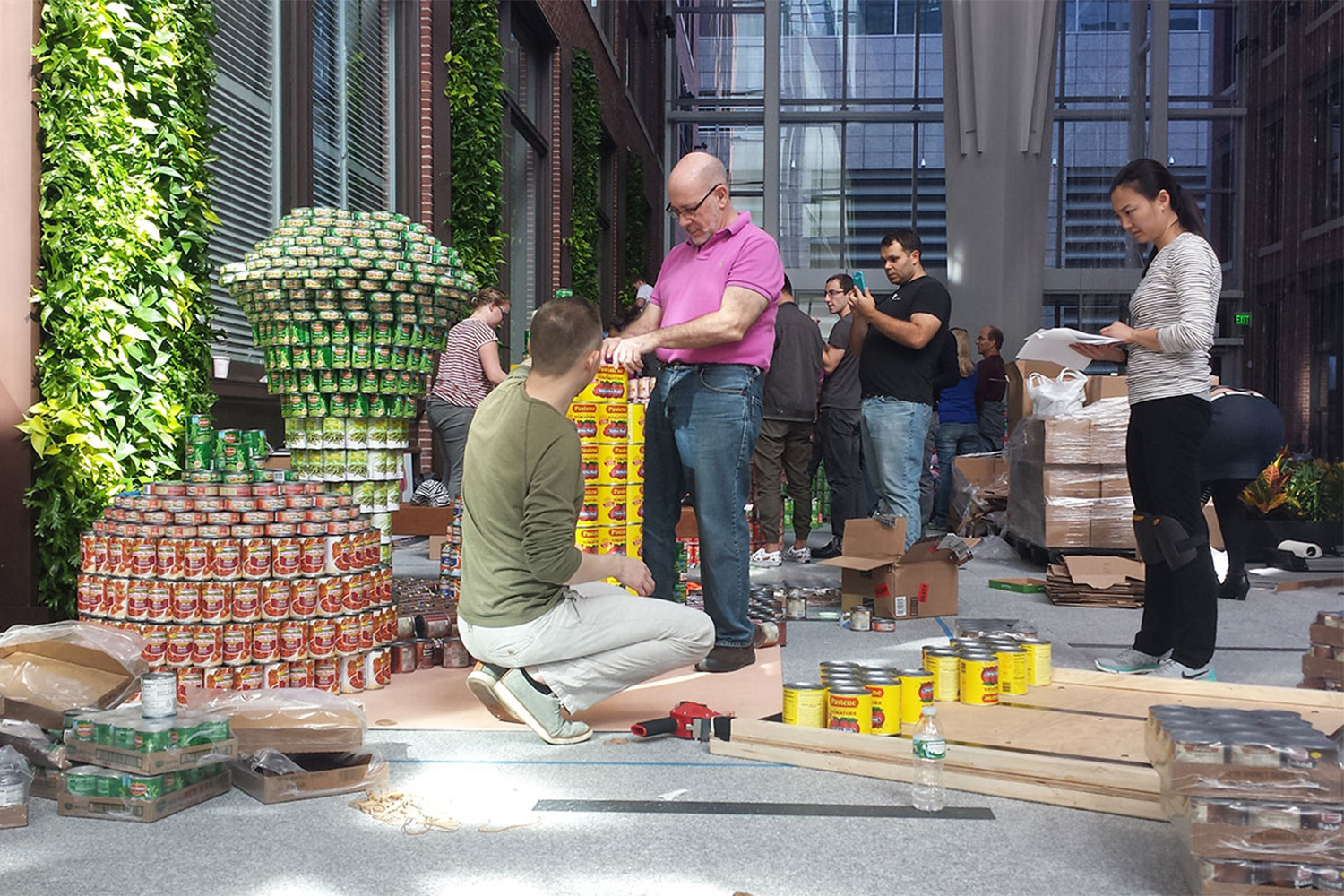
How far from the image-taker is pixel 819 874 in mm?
2525

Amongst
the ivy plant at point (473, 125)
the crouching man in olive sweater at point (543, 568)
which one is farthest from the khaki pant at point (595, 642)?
the ivy plant at point (473, 125)

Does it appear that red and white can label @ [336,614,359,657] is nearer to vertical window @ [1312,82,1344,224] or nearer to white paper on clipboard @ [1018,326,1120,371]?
white paper on clipboard @ [1018,326,1120,371]

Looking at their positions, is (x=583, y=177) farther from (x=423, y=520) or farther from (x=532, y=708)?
(x=532, y=708)

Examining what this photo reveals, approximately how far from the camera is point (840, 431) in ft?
30.5

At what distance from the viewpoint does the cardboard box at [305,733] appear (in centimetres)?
325

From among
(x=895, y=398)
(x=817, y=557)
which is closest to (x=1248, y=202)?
(x=817, y=557)

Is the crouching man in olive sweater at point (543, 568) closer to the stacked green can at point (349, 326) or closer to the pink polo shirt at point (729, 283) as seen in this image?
the pink polo shirt at point (729, 283)

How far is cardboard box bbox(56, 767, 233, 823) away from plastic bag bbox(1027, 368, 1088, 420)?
6.22 metres

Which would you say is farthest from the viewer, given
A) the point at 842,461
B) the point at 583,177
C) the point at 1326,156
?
the point at 583,177

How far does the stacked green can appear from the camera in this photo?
4816mm

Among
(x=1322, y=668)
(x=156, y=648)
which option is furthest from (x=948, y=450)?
(x=156, y=648)

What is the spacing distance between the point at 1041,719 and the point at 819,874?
1.40 meters

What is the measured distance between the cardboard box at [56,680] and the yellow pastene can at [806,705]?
2.01 metres

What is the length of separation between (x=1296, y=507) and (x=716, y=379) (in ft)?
22.6
